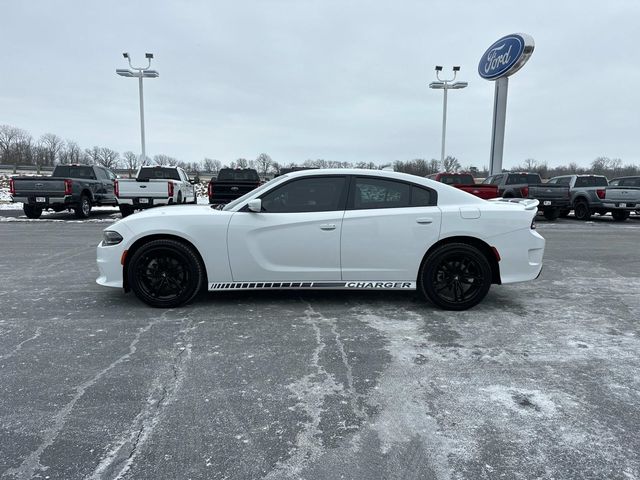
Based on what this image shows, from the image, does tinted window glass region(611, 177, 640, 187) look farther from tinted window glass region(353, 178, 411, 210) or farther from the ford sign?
tinted window glass region(353, 178, 411, 210)

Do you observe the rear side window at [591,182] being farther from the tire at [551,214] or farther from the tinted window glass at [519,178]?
the tire at [551,214]

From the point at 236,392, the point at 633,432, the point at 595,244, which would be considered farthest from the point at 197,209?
the point at 595,244

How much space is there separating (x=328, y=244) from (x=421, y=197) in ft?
3.90

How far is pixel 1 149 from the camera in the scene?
266 feet

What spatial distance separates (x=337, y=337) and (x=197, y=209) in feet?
7.55

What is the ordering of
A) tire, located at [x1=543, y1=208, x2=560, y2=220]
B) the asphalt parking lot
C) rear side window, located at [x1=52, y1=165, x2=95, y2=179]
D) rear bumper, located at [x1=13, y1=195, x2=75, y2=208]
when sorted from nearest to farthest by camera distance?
the asphalt parking lot
rear bumper, located at [x1=13, y1=195, x2=75, y2=208]
tire, located at [x1=543, y1=208, x2=560, y2=220]
rear side window, located at [x1=52, y1=165, x2=95, y2=179]

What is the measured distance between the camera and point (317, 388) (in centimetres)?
313

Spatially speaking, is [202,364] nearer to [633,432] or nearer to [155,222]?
[155,222]

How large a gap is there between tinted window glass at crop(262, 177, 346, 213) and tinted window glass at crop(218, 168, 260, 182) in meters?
12.1

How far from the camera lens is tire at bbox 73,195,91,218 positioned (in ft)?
49.2

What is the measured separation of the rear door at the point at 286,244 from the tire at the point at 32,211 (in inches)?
517

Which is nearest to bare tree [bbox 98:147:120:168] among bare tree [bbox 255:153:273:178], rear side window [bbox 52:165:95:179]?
bare tree [bbox 255:153:273:178]

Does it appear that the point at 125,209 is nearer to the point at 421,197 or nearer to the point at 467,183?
the point at 467,183

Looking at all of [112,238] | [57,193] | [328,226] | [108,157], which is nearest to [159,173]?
[57,193]
